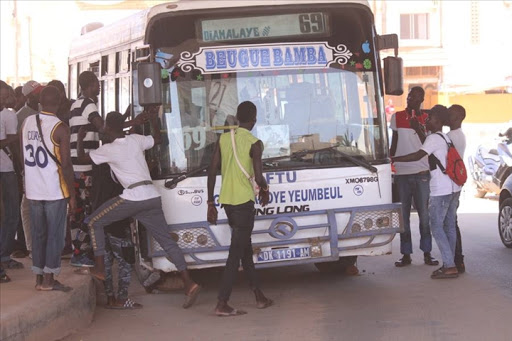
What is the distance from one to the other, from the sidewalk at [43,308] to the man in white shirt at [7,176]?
1.28ft

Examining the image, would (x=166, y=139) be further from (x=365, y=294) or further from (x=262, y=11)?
(x=365, y=294)

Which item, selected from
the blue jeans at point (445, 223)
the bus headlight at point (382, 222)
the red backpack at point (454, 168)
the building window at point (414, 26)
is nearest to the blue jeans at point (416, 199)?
the blue jeans at point (445, 223)

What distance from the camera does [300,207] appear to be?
8914mm

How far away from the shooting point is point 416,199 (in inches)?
427

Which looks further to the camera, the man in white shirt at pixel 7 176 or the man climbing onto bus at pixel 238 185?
the man in white shirt at pixel 7 176

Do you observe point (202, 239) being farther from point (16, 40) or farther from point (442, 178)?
point (16, 40)

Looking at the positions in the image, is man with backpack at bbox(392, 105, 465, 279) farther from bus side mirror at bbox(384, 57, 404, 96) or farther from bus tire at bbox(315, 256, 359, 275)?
bus tire at bbox(315, 256, 359, 275)

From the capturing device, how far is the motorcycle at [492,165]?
17641 mm

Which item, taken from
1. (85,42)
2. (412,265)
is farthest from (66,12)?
(412,265)

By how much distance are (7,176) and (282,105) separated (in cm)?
272

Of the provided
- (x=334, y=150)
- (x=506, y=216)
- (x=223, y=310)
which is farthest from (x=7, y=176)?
(x=506, y=216)

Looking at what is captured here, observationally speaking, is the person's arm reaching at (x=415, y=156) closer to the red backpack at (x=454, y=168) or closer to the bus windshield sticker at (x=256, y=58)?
the red backpack at (x=454, y=168)

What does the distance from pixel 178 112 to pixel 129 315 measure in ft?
6.31

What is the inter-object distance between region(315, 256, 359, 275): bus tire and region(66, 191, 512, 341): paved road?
0.42 feet
